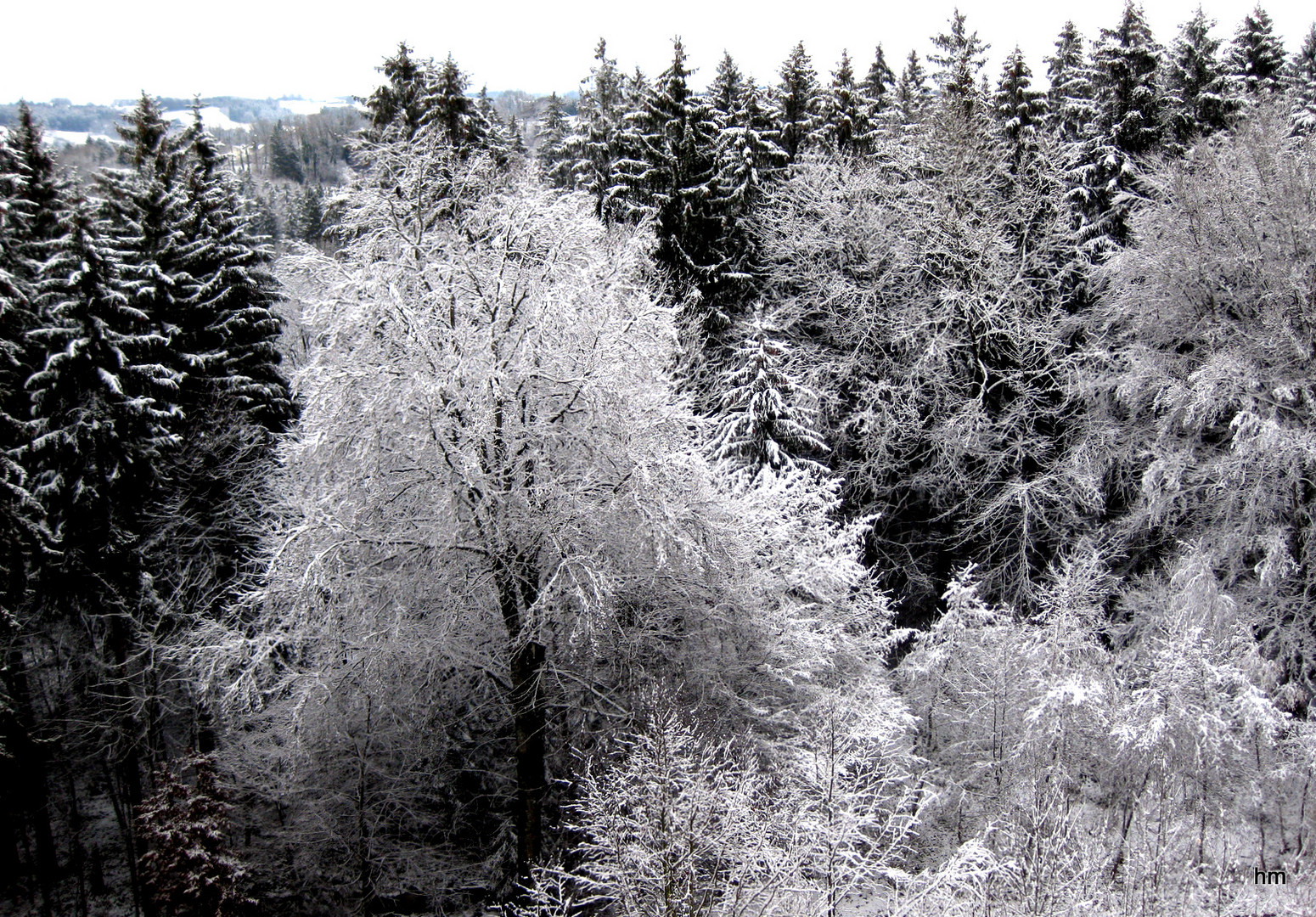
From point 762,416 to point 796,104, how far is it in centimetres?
1393

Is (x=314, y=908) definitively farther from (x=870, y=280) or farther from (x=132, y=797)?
(x=870, y=280)

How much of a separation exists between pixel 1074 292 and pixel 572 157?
2003cm

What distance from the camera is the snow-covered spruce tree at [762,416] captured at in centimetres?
1842

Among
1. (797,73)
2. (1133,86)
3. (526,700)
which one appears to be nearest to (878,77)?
(797,73)

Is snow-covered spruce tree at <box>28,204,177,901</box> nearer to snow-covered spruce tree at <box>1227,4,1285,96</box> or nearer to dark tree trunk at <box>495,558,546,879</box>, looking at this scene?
dark tree trunk at <box>495,558,546,879</box>

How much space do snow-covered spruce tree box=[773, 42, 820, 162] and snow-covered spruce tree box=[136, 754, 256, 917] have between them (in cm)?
2392

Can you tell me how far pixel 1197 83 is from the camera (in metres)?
22.1

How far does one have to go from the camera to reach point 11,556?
1320 centimetres

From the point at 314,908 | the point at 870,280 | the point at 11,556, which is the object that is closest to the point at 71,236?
the point at 11,556

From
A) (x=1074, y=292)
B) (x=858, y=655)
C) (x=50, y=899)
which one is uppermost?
(x=1074, y=292)

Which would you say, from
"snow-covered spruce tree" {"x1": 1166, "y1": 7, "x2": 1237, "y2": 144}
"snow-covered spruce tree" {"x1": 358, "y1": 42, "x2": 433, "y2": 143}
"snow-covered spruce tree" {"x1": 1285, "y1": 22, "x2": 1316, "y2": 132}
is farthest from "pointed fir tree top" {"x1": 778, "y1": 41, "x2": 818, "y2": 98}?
"snow-covered spruce tree" {"x1": 1285, "y1": 22, "x2": 1316, "y2": 132}

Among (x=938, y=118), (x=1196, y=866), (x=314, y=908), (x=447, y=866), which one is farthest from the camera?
(x=938, y=118)

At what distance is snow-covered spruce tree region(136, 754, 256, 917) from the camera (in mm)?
11344

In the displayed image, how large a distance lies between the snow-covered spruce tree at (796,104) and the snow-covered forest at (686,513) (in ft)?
3.89
